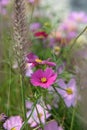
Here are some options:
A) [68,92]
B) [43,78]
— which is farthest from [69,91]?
[43,78]

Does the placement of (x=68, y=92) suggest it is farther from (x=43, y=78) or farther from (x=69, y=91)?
(x=43, y=78)

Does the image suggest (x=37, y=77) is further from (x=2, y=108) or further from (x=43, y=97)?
(x=2, y=108)

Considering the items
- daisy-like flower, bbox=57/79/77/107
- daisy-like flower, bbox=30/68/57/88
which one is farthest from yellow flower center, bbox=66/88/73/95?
daisy-like flower, bbox=30/68/57/88

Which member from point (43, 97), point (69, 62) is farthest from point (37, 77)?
point (69, 62)

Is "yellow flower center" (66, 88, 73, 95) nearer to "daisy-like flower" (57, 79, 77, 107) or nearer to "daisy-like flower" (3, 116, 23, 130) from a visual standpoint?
"daisy-like flower" (57, 79, 77, 107)

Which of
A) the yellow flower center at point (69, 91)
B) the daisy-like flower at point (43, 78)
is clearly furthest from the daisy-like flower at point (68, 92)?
the daisy-like flower at point (43, 78)

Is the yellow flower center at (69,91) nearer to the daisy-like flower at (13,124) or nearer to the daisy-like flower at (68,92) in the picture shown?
the daisy-like flower at (68,92)
